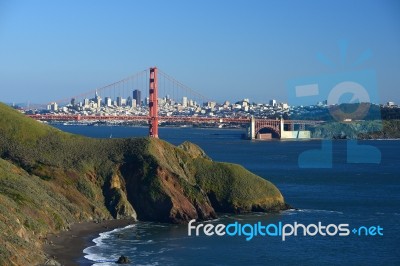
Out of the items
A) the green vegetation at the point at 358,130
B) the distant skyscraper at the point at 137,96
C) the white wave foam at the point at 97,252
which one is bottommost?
the white wave foam at the point at 97,252

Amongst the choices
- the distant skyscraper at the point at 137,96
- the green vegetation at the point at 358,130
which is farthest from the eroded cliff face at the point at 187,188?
the distant skyscraper at the point at 137,96

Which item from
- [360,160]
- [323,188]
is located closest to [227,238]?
[323,188]

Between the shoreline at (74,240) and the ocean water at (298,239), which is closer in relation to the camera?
the shoreline at (74,240)

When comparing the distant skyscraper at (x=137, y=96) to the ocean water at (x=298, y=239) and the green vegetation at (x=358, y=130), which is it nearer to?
the green vegetation at (x=358, y=130)

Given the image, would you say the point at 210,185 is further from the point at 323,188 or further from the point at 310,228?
the point at 323,188

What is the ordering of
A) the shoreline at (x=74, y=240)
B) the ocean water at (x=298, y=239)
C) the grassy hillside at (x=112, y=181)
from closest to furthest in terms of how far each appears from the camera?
the shoreline at (x=74, y=240)
the ocean water at (x=298, y=239)
the grassy hillside at (x=112, y=181)
